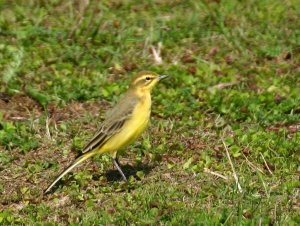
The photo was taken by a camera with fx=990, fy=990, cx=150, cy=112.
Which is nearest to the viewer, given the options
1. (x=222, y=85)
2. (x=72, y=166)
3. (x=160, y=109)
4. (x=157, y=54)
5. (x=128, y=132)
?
(x=72, y=166)

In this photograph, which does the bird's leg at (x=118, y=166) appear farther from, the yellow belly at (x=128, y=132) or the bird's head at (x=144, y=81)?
the bird's head at (x=144, y=81)

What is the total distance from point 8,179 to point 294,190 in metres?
3.11

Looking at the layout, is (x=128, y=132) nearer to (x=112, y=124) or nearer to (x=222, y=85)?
(x=112, y=124)

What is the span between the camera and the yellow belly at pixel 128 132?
34.9 feet

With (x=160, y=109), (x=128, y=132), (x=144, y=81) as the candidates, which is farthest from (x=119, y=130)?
(x=160, y=109)

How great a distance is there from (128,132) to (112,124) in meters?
0.20

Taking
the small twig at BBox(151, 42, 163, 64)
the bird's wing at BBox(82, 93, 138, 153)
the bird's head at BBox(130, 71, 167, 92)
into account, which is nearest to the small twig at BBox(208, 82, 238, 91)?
the small twig at BBox(151, 42, 163, 64)

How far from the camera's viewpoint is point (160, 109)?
12.5 meters

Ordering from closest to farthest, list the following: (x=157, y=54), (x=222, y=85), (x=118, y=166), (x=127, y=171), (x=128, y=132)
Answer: (x=128, y=132) → (x=118, y=166) → (x=127, y=171) → (x=222, y=85) → (x=157, y=54)

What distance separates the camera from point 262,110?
12328 millimetres

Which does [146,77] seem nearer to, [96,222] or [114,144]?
[114,144]

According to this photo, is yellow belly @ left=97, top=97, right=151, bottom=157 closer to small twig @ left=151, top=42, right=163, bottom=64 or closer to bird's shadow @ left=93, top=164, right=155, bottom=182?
bird's shadow @ left=93, top=164, right=155, bottom=182

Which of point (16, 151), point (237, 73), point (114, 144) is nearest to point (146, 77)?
point (114, 144)

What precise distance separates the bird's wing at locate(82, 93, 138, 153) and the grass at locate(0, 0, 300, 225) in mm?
415
